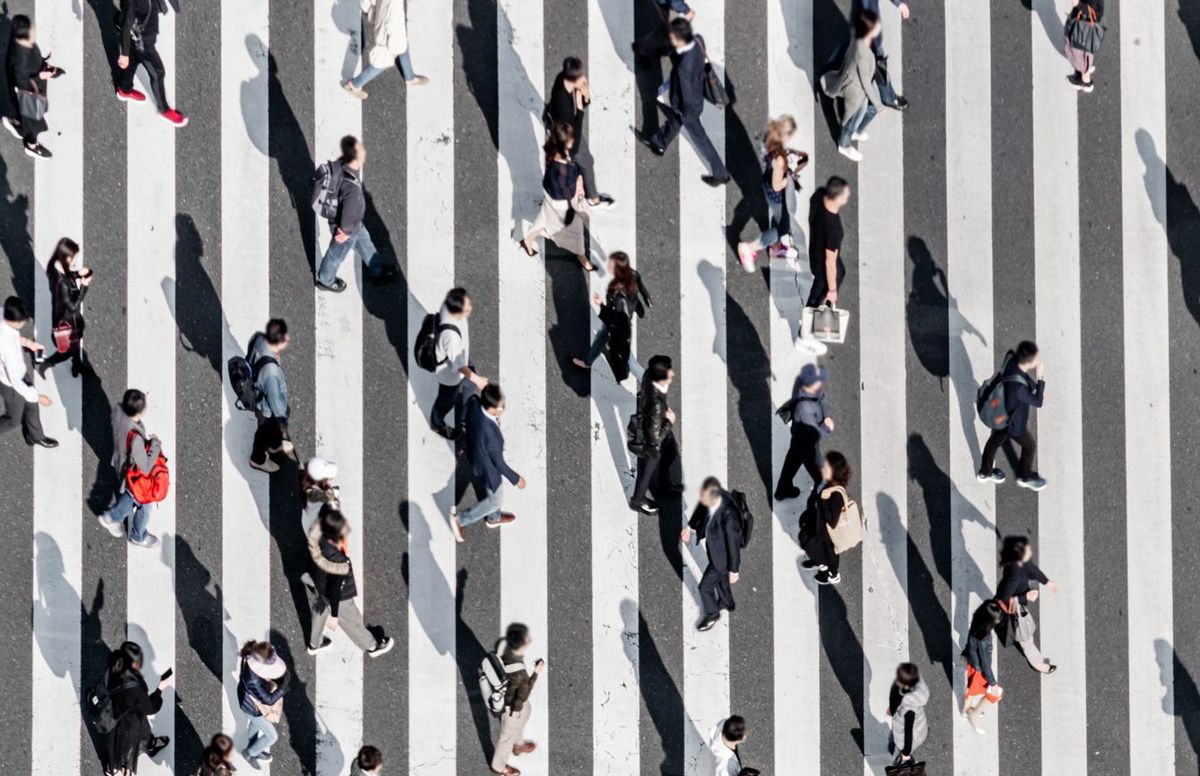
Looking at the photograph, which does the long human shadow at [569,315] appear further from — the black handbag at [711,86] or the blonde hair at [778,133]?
the blonde hair at [778,133]

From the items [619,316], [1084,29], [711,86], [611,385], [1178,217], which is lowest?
[611,385]

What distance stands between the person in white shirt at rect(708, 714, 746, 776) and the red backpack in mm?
5605

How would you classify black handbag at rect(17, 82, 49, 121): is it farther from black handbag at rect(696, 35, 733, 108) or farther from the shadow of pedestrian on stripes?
the shadow of pedestrian on stripes

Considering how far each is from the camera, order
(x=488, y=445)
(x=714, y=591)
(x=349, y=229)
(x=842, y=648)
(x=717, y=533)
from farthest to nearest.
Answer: (x=842, y=648) < (x=714, y=591) < (x=349, y=229) < (x=717, y=533) < (x=488, y=445)

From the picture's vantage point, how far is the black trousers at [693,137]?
43.7 ft

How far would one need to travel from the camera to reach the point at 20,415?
1288cm

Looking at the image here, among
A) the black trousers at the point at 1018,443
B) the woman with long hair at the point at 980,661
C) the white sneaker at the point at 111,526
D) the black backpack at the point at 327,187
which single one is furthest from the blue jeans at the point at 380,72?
the woman with long hair at the point at 980,661

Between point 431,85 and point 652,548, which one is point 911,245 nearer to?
point 652,548

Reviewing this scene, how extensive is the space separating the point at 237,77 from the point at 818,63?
18.7ft

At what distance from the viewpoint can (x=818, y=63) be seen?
1380 cm

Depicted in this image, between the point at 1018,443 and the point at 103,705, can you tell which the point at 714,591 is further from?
the point at 103,705

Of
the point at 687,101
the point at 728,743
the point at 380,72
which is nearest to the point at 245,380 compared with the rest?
the point at 380,72

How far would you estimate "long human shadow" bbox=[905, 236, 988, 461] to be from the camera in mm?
13758

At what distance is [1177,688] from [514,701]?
264 inches
